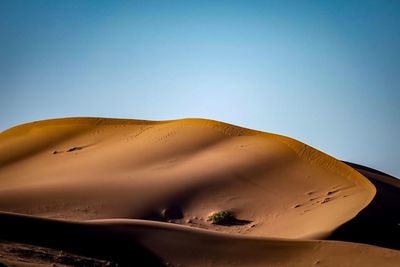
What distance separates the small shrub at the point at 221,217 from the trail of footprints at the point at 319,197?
7.53ft

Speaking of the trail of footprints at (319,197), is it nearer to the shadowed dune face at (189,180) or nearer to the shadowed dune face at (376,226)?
the shadowed dune face at (189,180)

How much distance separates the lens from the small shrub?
17719 millimetres

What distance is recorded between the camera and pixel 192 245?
11766mm

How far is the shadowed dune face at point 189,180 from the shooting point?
1748 centimetres

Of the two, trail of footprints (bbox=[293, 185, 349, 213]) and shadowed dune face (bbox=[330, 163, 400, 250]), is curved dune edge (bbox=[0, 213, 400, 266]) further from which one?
trail of footprints (bbox=[293, 185, 349, 213])

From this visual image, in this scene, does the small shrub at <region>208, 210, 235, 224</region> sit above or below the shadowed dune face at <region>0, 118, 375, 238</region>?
below

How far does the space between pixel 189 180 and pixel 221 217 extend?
9.61ft

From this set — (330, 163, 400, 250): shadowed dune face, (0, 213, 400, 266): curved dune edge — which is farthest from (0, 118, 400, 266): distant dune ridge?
(330, 163, 400, 250): shadowed dune face

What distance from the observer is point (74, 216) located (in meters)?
17.1

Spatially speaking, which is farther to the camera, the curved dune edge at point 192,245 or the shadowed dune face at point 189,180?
the shadowed dune face at point 189,180

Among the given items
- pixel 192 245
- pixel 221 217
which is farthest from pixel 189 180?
pixel 192 245

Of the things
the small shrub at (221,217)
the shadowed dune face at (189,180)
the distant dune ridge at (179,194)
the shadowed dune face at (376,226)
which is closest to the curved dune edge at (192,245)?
the distant dune ridge at (179,194)

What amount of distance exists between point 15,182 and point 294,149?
1181 cm

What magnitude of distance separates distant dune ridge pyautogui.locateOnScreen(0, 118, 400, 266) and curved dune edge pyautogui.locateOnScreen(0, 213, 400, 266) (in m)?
0.02
